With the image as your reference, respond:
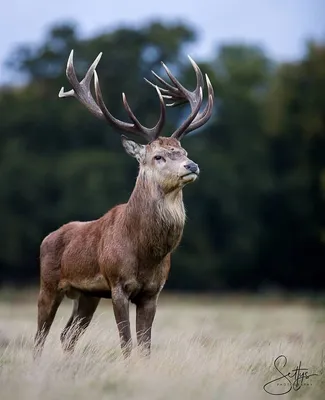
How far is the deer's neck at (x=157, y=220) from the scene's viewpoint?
8500 millimetres

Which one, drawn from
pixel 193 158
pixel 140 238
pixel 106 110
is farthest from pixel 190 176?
pixel 193 158

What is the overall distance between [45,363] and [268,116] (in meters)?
29.7

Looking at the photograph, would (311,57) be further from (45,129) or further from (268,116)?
(45,129)

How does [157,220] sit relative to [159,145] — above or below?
below

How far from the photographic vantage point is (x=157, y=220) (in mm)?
8516

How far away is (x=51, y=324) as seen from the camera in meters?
9.72

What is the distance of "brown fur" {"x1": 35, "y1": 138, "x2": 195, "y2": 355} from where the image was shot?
851 cm

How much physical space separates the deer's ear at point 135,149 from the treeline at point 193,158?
22.8 meters

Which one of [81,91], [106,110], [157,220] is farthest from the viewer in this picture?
[81,91]

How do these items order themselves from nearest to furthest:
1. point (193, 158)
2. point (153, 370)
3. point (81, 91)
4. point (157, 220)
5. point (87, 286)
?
point (153, 370) → point (157, 220) → point (87, 286) → point (81, 91) → point (193, 158)

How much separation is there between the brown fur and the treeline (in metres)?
22.6

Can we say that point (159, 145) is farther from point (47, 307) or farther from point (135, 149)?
point (47, 307)

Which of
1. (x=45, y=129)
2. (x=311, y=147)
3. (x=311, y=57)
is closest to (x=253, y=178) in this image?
(x=311, y=147)

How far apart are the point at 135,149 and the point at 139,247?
92 centimetres
